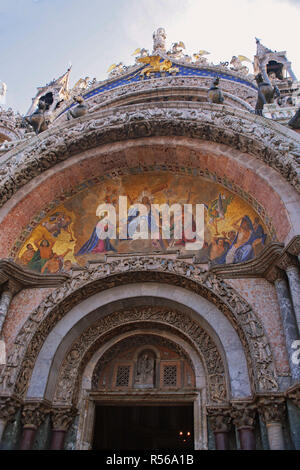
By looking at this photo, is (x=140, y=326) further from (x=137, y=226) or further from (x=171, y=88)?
(x=171, y=88)

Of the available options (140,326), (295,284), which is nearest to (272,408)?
(295,284)

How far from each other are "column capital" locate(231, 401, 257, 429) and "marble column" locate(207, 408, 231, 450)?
278mm

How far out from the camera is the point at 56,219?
8.92 meters

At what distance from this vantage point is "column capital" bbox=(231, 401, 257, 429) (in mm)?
5715

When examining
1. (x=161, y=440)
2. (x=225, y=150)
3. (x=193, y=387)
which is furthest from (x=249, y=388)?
(x=161, y=440)

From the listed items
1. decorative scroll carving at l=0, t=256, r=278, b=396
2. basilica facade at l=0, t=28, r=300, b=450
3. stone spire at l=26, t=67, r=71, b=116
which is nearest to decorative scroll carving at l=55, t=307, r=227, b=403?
basilica facade at l=0, t=28, r=300, b=450

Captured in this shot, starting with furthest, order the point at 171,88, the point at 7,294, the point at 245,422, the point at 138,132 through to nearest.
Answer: the point at 171,88
the point at 138,132
the point at 7,294
the point at 245,422

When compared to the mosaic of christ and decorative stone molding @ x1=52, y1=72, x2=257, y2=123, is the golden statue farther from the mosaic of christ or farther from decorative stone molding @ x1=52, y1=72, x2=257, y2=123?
the mosaic of christ

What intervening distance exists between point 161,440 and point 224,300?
6.83 m

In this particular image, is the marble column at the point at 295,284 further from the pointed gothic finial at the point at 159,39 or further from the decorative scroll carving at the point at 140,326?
the pointed gothic finial at the point at 159,39

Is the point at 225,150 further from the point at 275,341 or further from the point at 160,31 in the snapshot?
the point at 160,31
